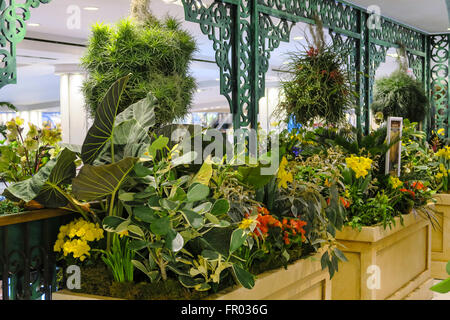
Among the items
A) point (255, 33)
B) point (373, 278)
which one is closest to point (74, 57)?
point (255, 33)

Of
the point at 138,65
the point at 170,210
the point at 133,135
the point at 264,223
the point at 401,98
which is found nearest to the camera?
the point at 170,210

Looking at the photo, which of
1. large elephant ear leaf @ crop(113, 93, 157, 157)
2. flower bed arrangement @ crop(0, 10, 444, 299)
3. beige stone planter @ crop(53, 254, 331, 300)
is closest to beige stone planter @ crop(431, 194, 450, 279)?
flower bed arrangement @ crop(0, 10, 444, 299)

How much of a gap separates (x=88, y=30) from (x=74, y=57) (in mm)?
1945

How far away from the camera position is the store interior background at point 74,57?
620cm

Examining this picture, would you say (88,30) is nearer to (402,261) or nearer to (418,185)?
(418,185)

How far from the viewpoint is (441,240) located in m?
5.42

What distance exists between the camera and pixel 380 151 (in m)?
4.30

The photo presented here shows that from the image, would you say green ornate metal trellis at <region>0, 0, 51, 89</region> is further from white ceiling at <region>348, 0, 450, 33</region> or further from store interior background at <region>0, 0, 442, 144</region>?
white ceiling at <region>348, 0, 450, 33</region>

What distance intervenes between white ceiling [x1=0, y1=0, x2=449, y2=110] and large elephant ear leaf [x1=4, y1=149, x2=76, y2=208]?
1.13 meters

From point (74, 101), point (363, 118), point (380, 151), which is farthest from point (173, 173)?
point (74, 101)

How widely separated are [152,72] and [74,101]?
30.3 ft

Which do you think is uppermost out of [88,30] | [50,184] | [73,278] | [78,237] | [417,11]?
[88,30]

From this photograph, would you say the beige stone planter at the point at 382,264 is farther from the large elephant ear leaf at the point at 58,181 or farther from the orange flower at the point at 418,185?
the large elephant ear leaf at the point at 58,181

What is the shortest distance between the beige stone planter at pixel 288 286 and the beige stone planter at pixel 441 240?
9.02 feet
